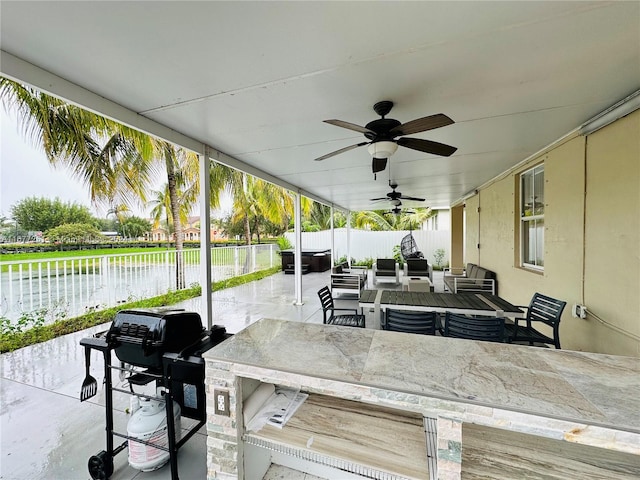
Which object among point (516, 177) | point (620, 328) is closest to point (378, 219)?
point (516, 177)

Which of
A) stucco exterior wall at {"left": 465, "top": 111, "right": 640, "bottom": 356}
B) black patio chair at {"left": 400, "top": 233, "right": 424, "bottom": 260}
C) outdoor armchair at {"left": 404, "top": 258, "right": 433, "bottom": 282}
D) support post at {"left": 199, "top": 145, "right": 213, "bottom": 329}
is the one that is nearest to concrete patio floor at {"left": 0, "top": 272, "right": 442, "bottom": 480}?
support post at {"left": 199, "top": 145, "right": 213, "bottom": 329}

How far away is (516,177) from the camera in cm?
459

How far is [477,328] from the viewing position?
→ 8.34 ft

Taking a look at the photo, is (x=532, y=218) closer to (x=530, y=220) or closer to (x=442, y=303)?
(x=530, y=220)

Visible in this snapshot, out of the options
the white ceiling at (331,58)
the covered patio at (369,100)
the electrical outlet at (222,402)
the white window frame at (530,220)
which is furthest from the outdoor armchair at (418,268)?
the electrical outlet at (222,402)

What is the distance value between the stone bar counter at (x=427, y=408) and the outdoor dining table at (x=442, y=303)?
2022 millimetres

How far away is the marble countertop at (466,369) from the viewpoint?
83cm

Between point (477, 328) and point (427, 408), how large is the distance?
81.3 inches

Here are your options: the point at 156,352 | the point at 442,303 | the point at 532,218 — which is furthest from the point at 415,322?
the point at 532,218

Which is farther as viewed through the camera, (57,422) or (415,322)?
(415,322)

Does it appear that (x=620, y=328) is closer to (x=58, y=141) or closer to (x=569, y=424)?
(x=569, y=424)

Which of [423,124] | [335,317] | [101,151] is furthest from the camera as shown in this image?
[101,151]

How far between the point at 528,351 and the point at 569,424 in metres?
0.49

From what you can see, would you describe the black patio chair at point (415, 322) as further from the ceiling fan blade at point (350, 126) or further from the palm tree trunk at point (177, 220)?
the palm tree trunk at point (177, 220)
